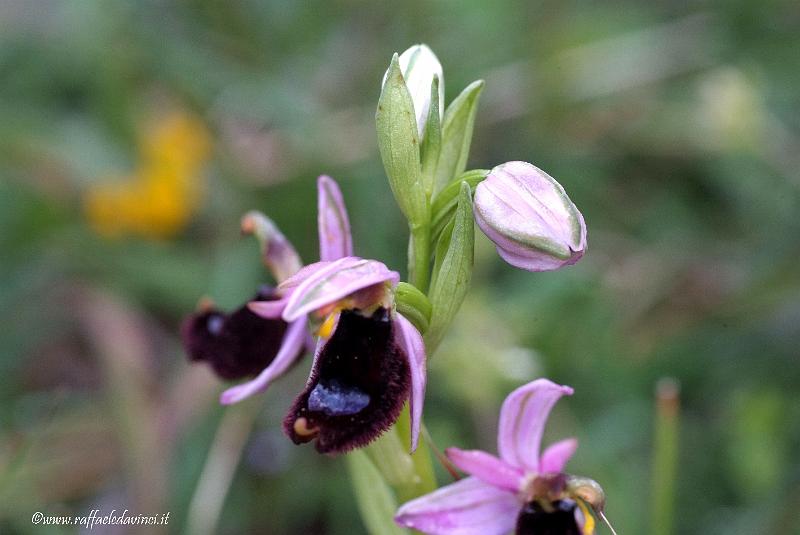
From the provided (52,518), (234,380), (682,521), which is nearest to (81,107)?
(52,518)

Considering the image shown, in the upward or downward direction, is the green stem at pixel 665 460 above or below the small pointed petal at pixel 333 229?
below

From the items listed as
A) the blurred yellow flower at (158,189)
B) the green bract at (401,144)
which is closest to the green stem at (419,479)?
the green bract at (401,144)

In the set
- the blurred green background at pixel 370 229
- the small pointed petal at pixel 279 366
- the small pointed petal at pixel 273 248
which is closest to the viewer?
the small pointed petal at pixel 279 366

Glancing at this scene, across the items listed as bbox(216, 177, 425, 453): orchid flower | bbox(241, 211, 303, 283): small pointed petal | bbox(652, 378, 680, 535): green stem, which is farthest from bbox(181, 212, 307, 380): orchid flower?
bbox(652, 378, 680, 535): green stem

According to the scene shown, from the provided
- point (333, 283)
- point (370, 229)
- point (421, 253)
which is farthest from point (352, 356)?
point (370, 229)

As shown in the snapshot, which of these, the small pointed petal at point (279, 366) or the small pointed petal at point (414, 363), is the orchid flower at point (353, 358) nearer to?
the small pointed petal at point (414, 363)

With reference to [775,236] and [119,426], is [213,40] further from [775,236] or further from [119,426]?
[775,236]

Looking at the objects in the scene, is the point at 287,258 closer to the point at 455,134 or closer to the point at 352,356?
the point at 455,134

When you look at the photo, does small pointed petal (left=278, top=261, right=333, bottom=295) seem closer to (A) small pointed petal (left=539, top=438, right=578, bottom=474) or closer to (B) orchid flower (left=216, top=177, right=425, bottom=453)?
(B) orchid flower (left=216, top=177, right=425, bottom=453)
